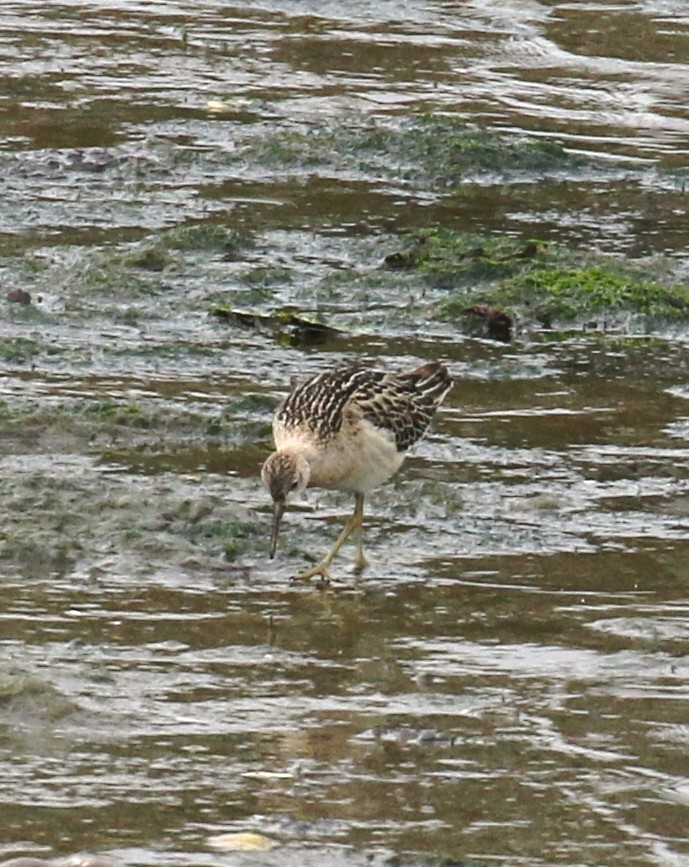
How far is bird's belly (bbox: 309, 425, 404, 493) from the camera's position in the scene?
8.58 metres

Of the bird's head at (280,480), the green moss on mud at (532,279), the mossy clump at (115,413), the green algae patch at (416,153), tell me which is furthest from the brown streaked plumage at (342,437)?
the green algae patch at (416,153)

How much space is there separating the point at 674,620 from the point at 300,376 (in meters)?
3.02

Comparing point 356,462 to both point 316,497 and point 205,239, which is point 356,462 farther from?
point 205,239

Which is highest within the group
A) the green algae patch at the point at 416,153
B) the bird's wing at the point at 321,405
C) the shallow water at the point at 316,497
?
the green algae patch at the point at 416,153

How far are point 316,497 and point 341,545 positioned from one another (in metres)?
0.83

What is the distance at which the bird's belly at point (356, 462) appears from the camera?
8578mm

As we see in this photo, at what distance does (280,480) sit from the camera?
27.0 ft

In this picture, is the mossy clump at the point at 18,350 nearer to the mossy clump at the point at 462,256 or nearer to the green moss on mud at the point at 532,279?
the green moss on mud at the point at 532,279

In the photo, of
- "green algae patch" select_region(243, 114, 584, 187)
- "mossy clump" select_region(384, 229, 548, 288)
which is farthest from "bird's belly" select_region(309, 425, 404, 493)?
"green algae patch" select_region(243, 114, 584, 187)

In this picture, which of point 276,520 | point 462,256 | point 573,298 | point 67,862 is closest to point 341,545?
point 276,520

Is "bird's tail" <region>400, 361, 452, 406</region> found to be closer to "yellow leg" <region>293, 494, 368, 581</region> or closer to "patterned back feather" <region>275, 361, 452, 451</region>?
"patterned back feather" <region>275, 361, 452, 451</region>

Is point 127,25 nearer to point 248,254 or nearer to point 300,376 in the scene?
point 248,254

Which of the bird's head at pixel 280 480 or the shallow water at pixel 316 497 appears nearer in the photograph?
the shallow water at pixel 316 497

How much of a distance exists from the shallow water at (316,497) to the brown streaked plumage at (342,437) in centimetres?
23
